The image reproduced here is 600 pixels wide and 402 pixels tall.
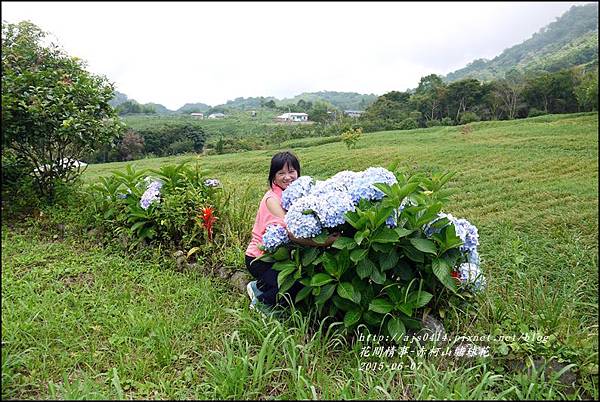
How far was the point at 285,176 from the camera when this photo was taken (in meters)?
2.77

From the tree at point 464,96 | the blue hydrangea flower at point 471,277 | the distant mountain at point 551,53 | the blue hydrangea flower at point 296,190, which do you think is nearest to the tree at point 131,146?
the blue hydrangea flower at point 296,190

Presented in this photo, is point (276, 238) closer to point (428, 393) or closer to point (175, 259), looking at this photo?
point (428, 393)

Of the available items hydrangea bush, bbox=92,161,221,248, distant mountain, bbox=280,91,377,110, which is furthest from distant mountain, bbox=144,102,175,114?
distant mountain, bbox=280,91,377,110

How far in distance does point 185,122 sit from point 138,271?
560 cm

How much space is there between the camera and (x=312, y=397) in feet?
5.94

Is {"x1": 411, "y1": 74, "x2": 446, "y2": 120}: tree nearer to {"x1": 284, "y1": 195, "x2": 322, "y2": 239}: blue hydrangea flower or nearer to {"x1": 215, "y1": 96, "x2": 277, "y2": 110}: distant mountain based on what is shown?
{"x1": 215, "y1": 96, "x2": 277, "y2": 110}: distant mountain

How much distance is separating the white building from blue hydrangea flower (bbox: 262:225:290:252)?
33.4 feet

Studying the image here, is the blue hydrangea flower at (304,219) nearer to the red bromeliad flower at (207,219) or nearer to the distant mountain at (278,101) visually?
the red bromeliad flower at (207,219)

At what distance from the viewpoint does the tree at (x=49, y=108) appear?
3955mm

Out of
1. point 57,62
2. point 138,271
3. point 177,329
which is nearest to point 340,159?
point 57,62

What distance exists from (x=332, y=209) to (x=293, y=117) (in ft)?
39.2

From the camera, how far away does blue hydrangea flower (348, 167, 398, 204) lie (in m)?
2.31

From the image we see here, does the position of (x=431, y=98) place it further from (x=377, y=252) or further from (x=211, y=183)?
(x=377, y=252)

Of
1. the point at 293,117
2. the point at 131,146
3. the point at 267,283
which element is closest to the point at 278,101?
the point at 293,117
